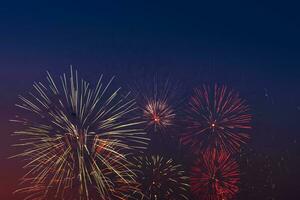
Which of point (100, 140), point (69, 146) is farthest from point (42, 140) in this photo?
point (100, 140)

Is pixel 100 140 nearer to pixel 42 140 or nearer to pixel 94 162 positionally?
pixel 94 162

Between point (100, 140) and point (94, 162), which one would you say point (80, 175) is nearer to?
point (94, 162)

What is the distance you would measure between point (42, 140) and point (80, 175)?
11.9 ft

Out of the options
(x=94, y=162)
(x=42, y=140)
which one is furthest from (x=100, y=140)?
(x=42, y=140)

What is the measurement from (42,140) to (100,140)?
3064 millimetres

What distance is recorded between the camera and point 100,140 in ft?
64.0

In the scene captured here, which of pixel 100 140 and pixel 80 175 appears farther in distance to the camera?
pixel 80 175

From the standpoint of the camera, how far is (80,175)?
2225 centimetres

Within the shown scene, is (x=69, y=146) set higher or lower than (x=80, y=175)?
higher

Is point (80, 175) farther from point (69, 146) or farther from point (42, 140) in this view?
point (42, 140)

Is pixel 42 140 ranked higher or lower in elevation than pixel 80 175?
higher

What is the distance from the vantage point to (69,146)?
2117 centimetres

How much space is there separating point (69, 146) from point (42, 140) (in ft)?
5.83

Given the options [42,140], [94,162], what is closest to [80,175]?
[94,162]
